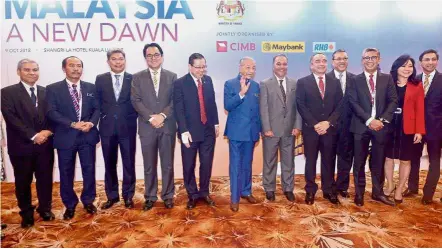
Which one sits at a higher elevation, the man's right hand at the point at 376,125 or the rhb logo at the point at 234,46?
the rhb logo at the point at 234,46

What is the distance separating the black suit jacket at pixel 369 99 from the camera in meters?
3.91

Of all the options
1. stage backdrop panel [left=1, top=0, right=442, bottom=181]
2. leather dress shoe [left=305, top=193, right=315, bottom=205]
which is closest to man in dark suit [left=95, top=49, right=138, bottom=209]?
stage backdrop panel [left=1, top=0, right=442, bottom=181]

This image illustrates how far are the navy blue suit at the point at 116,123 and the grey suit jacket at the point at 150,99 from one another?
0.10 m

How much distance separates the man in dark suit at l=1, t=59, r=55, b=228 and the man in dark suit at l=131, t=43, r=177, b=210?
0.97m

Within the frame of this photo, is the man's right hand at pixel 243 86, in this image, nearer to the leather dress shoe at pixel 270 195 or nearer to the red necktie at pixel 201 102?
the red necktie at pixel 201 102

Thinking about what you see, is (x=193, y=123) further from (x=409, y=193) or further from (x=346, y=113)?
(x=409, y=193)

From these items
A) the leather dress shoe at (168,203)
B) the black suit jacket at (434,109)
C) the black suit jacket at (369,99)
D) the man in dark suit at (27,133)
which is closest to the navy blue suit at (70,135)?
the man in dark suit at (27,133)

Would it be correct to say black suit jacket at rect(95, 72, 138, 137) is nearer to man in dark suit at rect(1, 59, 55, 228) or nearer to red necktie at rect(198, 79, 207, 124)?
man in dark suit at rect(1, 59, 55, 228)

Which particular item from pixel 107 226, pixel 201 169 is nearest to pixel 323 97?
pixel 201 169

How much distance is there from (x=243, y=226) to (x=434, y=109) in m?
2.61

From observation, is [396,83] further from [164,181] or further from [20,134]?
[20,134]

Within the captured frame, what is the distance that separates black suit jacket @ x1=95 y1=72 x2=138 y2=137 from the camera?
3867mm

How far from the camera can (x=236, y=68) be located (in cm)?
521

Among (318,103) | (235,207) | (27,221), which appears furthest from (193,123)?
(27,221)
